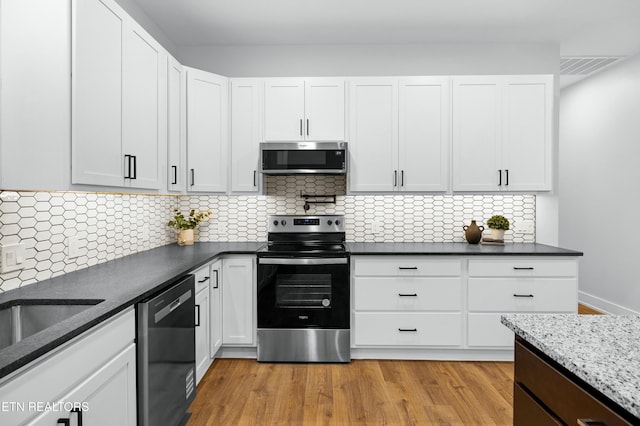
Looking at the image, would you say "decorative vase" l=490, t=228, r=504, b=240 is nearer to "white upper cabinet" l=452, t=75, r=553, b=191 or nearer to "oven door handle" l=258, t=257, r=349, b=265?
"white upper cabinet" l=452, t=75, r=553, b=191

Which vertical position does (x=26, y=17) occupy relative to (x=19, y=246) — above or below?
above

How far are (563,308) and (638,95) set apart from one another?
2.69m

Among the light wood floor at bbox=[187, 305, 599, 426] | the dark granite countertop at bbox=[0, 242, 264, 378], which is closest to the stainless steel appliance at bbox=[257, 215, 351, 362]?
the light wood floor at bbox=[187, 305, 599, 426]

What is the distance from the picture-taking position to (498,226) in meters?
3.38

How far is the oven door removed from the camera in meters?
2.99

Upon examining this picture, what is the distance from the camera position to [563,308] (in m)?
2.99

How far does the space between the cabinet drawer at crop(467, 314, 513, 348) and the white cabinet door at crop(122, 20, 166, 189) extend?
2.70 meters

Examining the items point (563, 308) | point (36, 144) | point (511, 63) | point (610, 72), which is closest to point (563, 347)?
point (36, 144)

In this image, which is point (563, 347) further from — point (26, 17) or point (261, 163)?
point (261, 163)

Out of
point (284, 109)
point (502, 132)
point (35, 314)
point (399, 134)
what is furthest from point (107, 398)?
point (502, 132)

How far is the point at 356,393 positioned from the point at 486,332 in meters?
1.26

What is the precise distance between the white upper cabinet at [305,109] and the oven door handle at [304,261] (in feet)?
3.58

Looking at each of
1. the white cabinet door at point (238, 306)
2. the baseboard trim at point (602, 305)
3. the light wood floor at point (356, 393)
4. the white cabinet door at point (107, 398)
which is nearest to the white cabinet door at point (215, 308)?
the white cabinet door at point (238, 306)

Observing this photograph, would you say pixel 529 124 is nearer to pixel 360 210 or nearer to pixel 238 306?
pixel 360 210
